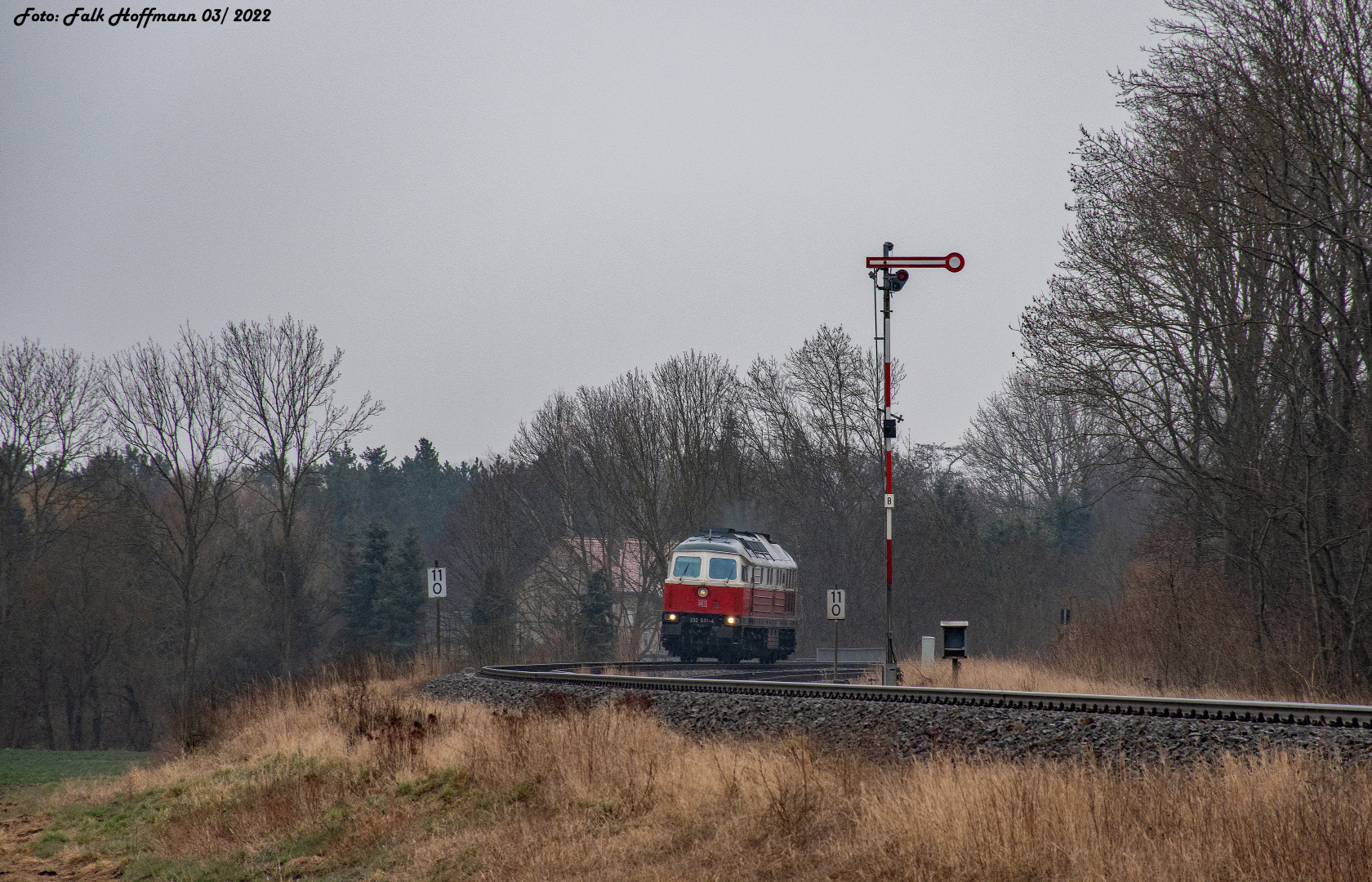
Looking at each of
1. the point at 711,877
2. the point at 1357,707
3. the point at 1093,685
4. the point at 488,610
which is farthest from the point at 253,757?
the point at 488,610

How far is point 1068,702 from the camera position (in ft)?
39.0

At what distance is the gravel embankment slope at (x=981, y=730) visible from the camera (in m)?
9.10

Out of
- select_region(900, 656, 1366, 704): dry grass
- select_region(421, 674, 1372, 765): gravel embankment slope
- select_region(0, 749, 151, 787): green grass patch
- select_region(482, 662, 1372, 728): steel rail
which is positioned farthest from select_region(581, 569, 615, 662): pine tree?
select_region(421, 674, 1372, 765): gravel embankment slope

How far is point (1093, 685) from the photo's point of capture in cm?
1730

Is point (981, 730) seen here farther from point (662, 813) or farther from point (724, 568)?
point (724, 568)

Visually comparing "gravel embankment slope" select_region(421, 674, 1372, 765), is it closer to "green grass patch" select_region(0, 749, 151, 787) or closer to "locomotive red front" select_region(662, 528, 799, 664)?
"green grass patch" select_region(0, 749, 151, 787)

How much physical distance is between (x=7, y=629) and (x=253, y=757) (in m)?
29.8

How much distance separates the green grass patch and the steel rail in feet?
37.4

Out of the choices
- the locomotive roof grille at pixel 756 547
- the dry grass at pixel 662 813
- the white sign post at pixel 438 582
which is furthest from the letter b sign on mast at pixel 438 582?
the locomotive roof grille at pixel 756 547

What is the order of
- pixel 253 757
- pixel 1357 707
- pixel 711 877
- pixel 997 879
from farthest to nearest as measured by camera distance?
pixel 253 757 < pixel 1357 707 < pixel 711 877 < pixel 997 879

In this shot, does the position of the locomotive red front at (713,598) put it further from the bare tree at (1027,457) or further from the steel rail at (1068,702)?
the bare tree at (1027,457)

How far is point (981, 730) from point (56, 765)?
70.2ft

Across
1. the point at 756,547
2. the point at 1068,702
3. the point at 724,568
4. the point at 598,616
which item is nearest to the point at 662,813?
the point at 1068,702

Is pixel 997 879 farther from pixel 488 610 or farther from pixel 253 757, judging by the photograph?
pixel 488 610
